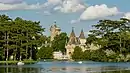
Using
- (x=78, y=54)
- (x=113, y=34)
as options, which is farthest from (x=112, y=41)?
(x=78, y=54)

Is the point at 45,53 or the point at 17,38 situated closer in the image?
the point at 17,38

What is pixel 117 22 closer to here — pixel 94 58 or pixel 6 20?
pixel 94 58

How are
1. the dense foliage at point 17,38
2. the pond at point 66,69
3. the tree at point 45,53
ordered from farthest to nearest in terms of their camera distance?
the tree at point 45,53, the dense foliage at point 17,38, the pond at point 66,69

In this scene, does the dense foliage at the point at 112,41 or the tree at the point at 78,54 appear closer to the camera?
the dense foliage at the point at 112,41

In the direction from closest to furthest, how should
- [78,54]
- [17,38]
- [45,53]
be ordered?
[17,38] < [78,54] < [45,53]

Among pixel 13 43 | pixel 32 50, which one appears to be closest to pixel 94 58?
pixel 32 50

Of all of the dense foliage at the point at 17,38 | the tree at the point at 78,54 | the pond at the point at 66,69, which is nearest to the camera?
the pond at the point at 66,69

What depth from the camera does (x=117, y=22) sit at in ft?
418

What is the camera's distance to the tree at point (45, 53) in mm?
182500

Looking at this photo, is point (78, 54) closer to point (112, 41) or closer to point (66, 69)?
point (112, 41)

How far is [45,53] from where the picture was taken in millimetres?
184250

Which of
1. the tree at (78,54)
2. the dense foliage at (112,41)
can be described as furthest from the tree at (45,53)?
the dense foliage at (112,41)

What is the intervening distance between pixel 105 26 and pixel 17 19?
33.9 meters

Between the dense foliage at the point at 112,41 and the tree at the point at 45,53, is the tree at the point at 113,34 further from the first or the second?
the tree at the point at 45,53
